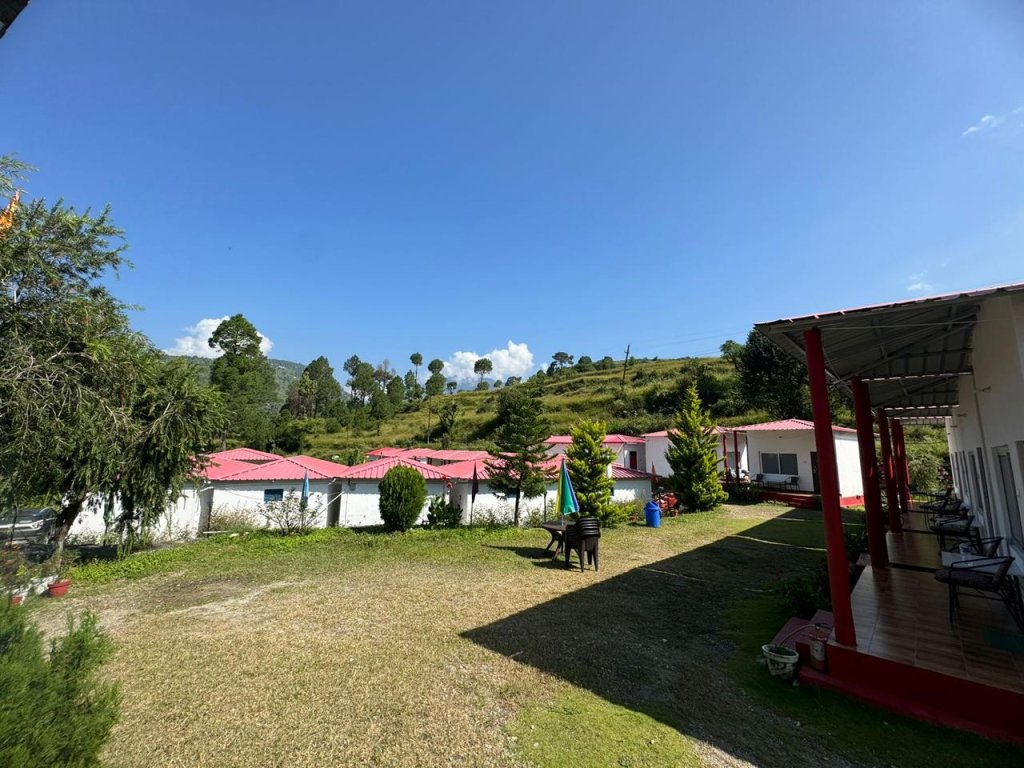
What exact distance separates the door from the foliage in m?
16.7

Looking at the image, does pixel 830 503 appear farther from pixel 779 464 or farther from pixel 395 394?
pixel 395 394

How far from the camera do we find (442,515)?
50.9 feet

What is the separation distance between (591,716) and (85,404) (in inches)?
316

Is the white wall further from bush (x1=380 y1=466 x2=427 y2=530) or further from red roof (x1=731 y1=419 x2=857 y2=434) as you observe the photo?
bush (x1=380 y1=466 x2=427 y2=530)

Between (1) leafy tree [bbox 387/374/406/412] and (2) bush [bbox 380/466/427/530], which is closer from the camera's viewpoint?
(2) bush [bbox 380/466/427/530]

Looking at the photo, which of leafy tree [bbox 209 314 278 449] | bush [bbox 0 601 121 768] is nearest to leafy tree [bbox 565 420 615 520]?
bush [bbox 0 601 121 768]

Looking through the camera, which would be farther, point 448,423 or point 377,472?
point 448,423

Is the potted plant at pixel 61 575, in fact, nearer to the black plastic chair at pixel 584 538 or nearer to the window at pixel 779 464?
the black plastic chair at pixel 584 538

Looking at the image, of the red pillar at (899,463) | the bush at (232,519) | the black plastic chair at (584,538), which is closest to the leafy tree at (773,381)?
the red pillar at (899,463)

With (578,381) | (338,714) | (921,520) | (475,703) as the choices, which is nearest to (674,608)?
(475,703)

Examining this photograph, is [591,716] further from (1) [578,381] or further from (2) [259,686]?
(1) [578,381]

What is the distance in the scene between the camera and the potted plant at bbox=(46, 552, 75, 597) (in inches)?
325

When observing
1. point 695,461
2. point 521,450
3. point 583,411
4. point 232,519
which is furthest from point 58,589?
point 583,411

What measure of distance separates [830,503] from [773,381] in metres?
35.0
